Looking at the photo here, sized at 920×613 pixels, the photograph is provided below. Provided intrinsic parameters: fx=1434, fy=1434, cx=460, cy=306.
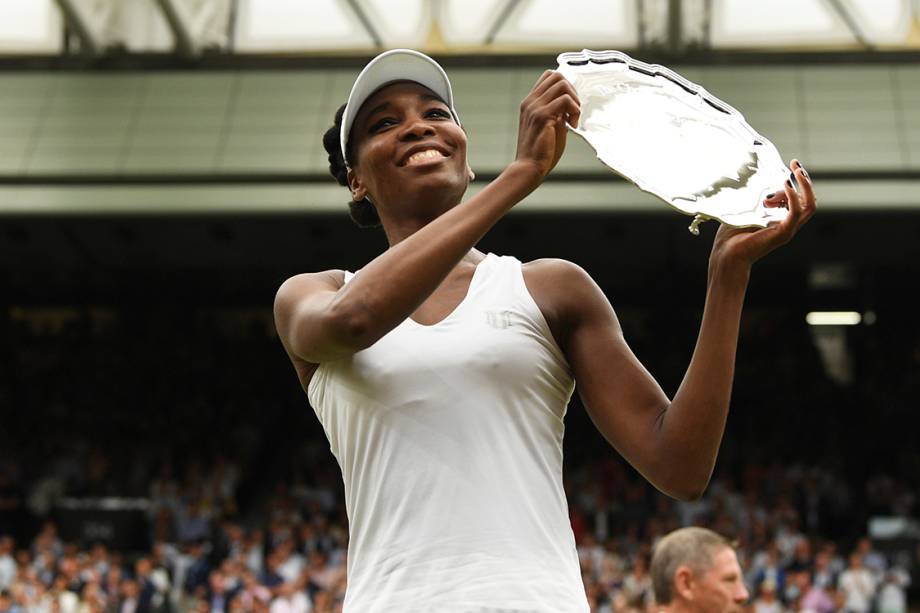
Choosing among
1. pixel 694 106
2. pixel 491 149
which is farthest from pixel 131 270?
pixel 694 106

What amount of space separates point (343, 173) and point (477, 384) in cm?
72

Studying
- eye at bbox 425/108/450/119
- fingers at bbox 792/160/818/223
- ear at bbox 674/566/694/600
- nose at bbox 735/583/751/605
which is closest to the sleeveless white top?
eye at bbox 425/108/450/119

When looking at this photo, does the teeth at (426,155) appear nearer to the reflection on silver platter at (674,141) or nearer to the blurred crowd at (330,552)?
the reflection on silver platter at (674,141)

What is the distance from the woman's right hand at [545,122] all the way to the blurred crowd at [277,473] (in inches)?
496

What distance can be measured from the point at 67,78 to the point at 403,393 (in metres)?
20.7

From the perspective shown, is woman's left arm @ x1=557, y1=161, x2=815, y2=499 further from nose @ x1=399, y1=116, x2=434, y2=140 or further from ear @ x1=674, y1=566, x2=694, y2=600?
ear @ x1=674, y1=566, x2=694, y2=600

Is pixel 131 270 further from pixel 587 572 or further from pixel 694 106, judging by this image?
pixel 694 106

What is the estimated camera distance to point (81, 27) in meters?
21.0

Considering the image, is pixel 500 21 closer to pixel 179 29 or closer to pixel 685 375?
pixel 179 29

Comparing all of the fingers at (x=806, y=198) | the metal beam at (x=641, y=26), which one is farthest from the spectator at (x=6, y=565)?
the fingers at (x=806, y=198)

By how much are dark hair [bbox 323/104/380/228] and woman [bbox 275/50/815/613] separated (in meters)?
0.23

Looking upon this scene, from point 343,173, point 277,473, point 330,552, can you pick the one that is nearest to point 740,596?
point 343,173

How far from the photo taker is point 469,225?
2.27 meters

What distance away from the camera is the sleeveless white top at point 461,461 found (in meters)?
2.30
